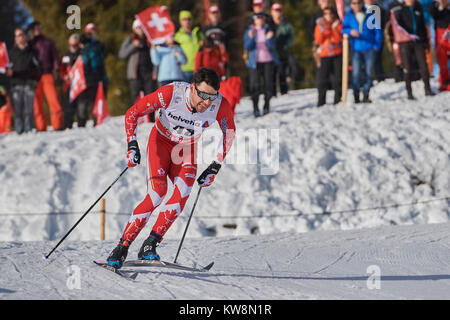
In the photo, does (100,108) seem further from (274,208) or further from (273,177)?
(274,208)

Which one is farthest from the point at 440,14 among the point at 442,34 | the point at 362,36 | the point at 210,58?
the point at 210,58

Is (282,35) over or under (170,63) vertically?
over

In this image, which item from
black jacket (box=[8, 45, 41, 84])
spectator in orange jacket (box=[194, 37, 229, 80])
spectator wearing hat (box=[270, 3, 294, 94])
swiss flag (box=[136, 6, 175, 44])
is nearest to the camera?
spectator in orange jacket (box=[194, 37, 229, 80])

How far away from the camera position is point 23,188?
10438 mm

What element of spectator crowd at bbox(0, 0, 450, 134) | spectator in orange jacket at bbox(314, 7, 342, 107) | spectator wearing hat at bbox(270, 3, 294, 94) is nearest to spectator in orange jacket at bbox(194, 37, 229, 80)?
spectator crowd at bbox(0, 0, 450, 134)

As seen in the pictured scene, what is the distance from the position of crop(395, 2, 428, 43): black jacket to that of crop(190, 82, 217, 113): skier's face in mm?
7606

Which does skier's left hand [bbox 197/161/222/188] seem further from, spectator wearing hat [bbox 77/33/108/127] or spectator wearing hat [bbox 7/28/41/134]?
spectator wearing hat [bbox 7/28/41/134]

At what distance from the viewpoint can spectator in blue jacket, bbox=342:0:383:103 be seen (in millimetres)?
12320

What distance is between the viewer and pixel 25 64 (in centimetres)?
1284

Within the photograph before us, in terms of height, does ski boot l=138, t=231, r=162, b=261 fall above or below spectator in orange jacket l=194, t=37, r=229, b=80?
below

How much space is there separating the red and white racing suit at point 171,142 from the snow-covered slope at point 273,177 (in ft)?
11.6

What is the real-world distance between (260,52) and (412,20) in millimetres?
2795

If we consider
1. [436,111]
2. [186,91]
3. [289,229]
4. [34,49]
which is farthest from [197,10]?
[186,91]

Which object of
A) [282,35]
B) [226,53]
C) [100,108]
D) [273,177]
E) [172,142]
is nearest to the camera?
[172,142]
